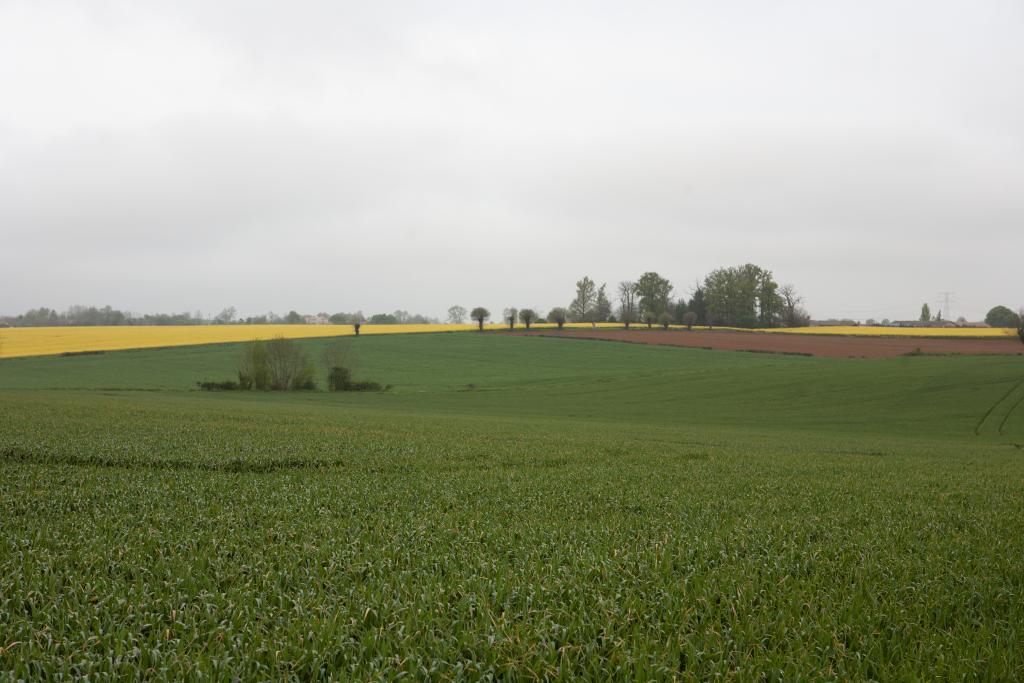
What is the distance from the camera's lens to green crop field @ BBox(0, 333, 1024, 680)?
4062 mm

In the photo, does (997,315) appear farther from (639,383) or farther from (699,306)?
(639,383)

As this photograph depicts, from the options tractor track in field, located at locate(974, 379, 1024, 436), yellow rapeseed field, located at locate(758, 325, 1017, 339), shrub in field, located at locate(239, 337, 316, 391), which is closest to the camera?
tractor track in field, located at locate(974, 379, 1024, 436)

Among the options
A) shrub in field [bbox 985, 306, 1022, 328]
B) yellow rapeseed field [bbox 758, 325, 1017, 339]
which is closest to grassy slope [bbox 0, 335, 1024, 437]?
yellow rapeseed field [bbox 758, 325, 1017, 339]

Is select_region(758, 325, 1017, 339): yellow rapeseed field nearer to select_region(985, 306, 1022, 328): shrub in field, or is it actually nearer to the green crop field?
select_region(985, 306, 1022, 328): shrub in field

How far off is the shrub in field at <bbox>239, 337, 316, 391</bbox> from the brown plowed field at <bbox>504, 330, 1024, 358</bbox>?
54451 millimetres

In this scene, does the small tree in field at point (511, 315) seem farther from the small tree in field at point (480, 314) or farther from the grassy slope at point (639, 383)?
the grassy slope at point (639, 383)

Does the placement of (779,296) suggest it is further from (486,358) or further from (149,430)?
(149,430)

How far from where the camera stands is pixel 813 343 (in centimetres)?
9581

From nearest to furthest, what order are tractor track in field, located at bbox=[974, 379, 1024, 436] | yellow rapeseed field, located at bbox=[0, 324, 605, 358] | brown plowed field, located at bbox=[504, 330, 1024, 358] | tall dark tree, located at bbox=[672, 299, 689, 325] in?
1. tractor track in field, located at bbox=[974, 379, 1024, 436]
2. brown plowed field, located at bbox=[504, 330, 1024, 358]
3. yellow rapeseed field, located at bbox=[0, 324, 605, 358]
4. tall dark tree, located at bbox=[672, 299, 689, 325]

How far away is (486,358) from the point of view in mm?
87062

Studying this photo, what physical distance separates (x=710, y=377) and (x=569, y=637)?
199 feet

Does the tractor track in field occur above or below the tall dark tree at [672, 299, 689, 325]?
below

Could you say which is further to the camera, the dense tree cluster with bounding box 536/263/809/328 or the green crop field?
the dense tree cluster with bounding box 536/263/809/328

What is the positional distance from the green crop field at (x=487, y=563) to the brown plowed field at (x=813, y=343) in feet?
252
